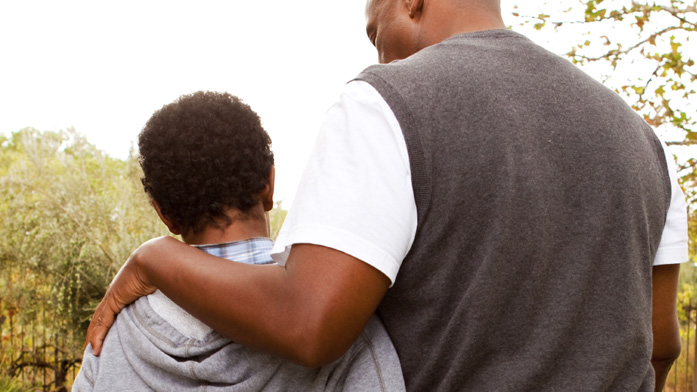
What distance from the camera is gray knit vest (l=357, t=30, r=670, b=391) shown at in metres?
1.15

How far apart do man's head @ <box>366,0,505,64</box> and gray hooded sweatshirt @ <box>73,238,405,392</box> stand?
0.67 m

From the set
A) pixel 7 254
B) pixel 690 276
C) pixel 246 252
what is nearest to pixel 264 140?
pixel 246 252

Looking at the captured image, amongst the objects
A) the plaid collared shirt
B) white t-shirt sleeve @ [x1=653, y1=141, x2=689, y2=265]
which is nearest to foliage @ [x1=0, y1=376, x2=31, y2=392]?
the plaid collared shirt

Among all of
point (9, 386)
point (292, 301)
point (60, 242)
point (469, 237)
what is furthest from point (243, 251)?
point (60, 242)

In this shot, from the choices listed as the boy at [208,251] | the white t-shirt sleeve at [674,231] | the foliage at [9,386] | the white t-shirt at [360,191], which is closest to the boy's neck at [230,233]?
the boy at [208,251]

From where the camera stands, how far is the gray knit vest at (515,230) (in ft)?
3.76

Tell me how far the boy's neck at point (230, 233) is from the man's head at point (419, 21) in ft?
1.90

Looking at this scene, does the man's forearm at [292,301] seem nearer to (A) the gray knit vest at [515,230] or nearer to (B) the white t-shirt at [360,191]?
(B) the white t-shirt at [360,191]

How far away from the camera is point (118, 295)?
158 cm

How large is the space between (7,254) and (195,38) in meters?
8.22

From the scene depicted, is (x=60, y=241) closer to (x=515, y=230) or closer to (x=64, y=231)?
(x=64, y=231)

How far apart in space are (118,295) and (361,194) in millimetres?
836

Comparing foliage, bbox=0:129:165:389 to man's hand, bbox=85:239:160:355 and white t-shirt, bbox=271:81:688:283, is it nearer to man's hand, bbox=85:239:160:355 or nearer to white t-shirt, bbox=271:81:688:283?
man's hand, bbox=85:239:160:355

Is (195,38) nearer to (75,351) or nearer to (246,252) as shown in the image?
(75,351)
